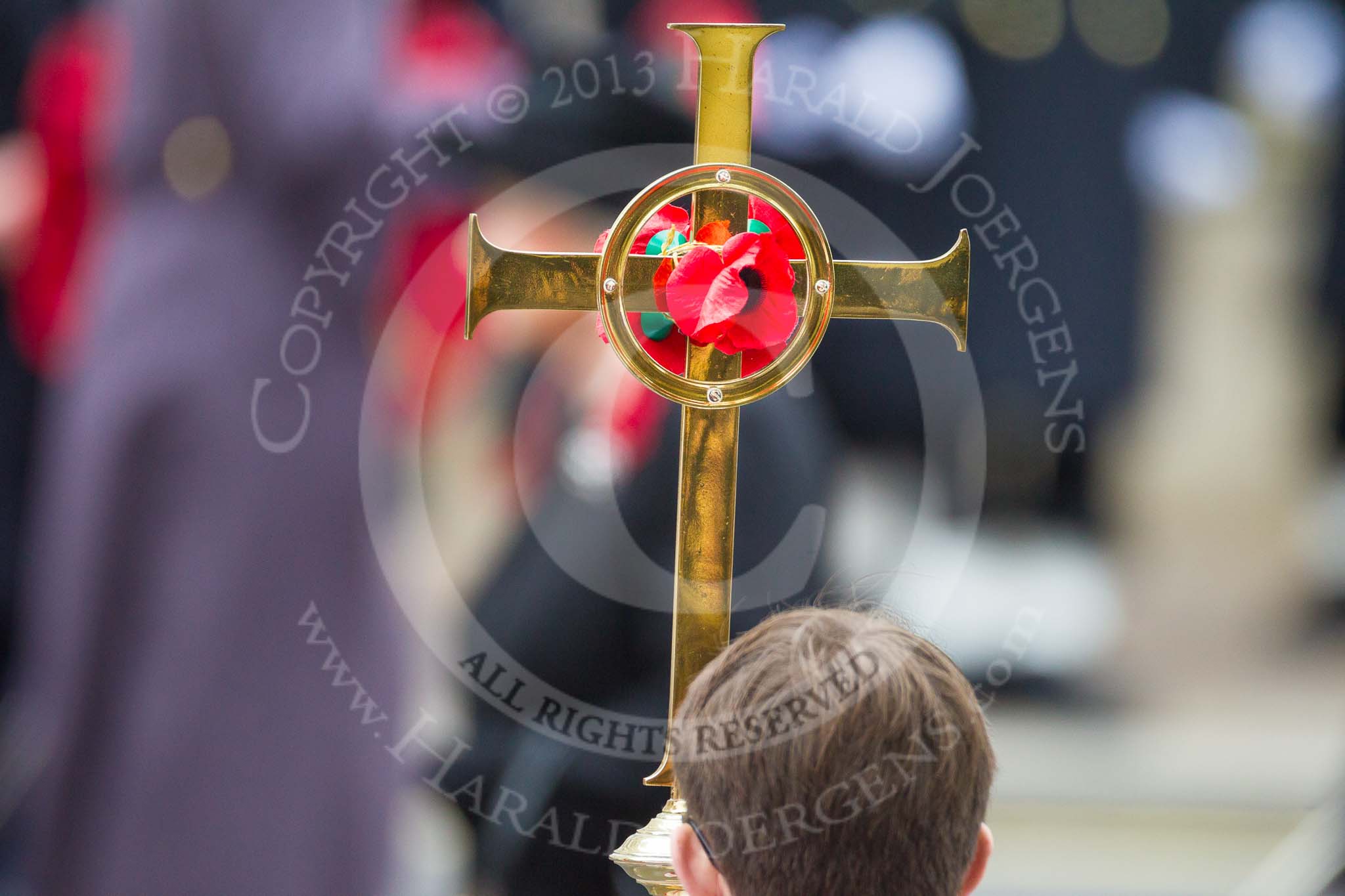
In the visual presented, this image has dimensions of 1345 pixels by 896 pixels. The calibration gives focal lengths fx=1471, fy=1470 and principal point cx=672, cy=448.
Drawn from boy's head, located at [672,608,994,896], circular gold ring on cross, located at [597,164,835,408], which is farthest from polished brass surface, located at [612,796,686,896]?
circular gold ring on cross, located at [597,164,835,408]

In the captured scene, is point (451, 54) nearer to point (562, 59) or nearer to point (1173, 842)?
point (562, 59)

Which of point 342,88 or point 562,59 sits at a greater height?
point 562,59

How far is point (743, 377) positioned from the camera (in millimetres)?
893

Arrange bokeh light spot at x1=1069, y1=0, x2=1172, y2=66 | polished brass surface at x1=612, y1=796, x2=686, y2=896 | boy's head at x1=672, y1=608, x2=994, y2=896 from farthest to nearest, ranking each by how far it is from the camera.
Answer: bokeh light spot at x1=1069, y1=0, x2=1172, y2=66 → polished brass surface at x1=612, y1=796, x2=686, y2=896 → boy's head at x1=672, y1=608, x2=994, y2=896

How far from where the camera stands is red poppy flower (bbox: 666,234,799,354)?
0.86 metres

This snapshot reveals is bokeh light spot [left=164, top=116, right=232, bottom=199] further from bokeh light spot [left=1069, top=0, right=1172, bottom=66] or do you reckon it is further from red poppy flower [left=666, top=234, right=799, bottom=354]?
bokeh light spot [left=1069, top=0, right=1172, bottom=66]

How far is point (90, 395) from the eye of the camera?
744 millimetres

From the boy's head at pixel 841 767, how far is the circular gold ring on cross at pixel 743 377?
0.20 meters

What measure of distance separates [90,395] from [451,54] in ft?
3.11

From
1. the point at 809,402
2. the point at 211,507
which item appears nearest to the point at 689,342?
the point at 211,507

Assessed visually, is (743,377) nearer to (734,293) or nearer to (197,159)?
(734,293)

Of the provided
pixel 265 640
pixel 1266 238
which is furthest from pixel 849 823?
pixel 1266 238

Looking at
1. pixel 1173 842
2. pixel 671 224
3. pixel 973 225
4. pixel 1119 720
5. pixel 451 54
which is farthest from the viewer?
pixel 1119 720

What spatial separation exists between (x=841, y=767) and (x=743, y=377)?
0.92 feet
